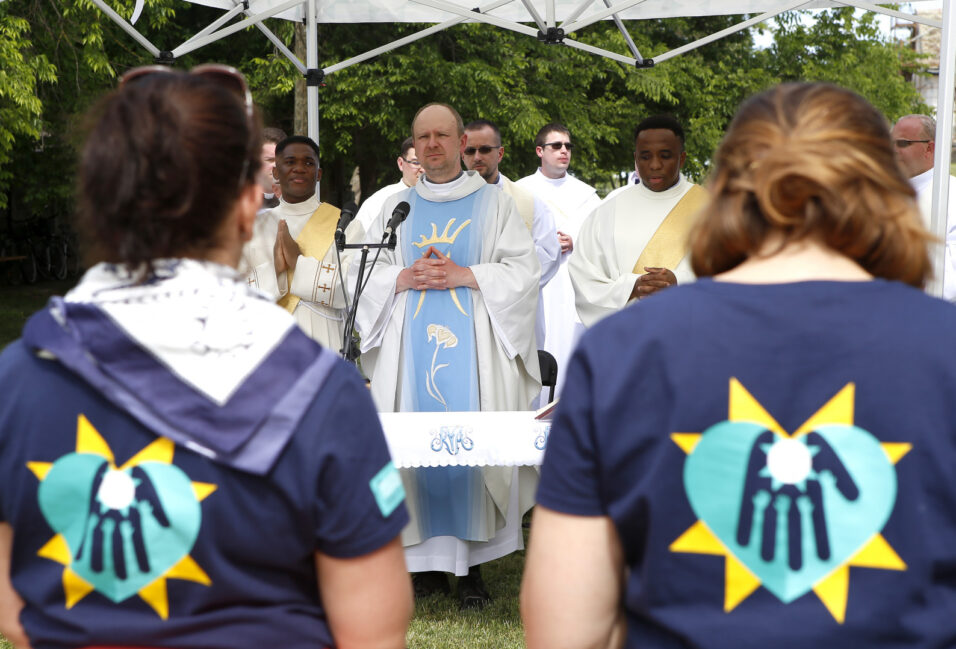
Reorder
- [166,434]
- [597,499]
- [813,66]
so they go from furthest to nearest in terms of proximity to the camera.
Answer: [813,66] → [597,499] → [166,434]

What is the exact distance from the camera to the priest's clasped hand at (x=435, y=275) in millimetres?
5113

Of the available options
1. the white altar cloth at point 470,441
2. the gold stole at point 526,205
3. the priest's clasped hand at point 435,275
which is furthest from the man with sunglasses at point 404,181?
the white altar cloth at point 470,441

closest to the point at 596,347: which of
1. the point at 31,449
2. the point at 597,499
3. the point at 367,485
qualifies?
the point at 597,499

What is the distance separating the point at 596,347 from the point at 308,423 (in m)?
0.39

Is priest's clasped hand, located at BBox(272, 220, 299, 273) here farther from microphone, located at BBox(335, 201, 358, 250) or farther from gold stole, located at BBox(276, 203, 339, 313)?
microphone, located at BBox(335, 201, 358, 250)

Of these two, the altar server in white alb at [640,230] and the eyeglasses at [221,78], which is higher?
the eyeglasses at [221,78]

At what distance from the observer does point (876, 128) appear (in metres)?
1.47

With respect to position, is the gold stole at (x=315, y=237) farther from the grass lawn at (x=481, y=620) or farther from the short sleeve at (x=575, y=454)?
the short sleeve at (x=575, y=454)

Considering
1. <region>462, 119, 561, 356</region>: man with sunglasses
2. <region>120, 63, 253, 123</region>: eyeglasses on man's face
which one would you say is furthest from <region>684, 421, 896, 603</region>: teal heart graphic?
<region>462, 119, 561, 356</region>: man with sunglasses

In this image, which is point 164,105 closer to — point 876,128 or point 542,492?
point 542,492

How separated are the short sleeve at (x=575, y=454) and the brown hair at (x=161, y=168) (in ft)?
1.71

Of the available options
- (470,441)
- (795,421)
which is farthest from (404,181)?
(795,421)

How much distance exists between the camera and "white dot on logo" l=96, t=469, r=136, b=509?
1401mm

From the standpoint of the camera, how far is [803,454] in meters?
1.39
